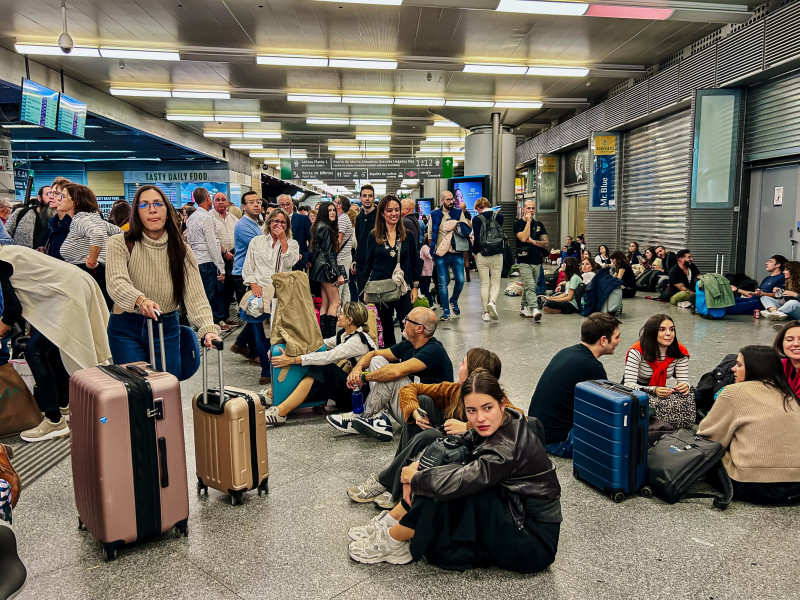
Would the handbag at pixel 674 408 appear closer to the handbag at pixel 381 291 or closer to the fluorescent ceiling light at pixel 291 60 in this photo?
the handbag at pixel 381 291

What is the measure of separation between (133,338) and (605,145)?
13197 mm

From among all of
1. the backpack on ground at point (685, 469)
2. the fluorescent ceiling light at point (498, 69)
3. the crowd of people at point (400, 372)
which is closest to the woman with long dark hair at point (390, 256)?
the crowd of people at point (400, 372)

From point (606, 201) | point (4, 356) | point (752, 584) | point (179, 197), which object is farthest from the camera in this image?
point (179, 197)

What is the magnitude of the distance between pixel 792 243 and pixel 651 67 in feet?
16.0

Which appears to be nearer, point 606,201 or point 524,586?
point 524,586

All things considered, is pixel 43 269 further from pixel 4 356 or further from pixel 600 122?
pixel 600 122

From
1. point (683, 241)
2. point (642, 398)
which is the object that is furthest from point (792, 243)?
point (642, 398)

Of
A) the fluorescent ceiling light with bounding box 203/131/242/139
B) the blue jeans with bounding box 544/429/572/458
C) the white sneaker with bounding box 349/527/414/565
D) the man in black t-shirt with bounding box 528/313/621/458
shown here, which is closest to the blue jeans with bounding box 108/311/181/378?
the white sneaker with bounding box 349/527/414/565

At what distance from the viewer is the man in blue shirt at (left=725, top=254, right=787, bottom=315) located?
8.27 metres

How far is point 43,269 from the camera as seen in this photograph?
3.66 metres

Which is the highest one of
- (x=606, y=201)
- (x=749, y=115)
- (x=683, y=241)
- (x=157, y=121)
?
(x=157, y=121)

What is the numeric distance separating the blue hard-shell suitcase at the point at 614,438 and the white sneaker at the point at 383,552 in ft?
3.89

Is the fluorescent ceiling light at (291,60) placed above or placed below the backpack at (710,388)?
above

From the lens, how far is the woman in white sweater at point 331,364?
4164 millimetres
